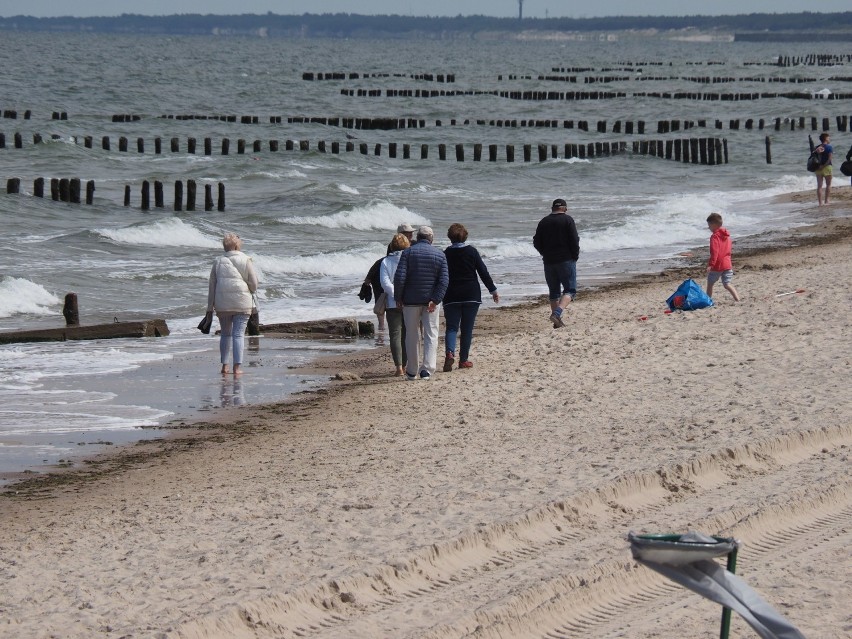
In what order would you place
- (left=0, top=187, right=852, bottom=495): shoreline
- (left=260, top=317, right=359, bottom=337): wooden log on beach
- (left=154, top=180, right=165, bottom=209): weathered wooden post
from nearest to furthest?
(left=0, top=187, right=852, bottom=495): shoreline, (left=260, top=317, right=359, bottom=337): wooden log on beach, (left=154, top=180, right=165, bottom=209): weathered wooden post

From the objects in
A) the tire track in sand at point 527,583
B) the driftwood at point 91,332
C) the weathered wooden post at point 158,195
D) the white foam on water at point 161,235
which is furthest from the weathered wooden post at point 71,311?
the weathered wooden post at point 158,195

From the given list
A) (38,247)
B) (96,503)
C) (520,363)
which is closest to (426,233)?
(520,363)

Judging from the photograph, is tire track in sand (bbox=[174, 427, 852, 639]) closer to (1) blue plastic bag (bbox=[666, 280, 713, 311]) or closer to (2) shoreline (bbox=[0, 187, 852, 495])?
(2) shoreline (bbox=[0, 187, 852, 495])

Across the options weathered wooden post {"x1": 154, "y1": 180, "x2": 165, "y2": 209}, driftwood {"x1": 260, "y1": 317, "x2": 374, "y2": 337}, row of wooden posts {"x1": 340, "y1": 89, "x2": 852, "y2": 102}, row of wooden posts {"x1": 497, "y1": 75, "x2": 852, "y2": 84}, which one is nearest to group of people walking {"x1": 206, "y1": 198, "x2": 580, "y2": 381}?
driftwood {"x1": 260, "y1": 317, "x2": 374, "y2": 337}

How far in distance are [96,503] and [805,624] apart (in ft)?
13.5

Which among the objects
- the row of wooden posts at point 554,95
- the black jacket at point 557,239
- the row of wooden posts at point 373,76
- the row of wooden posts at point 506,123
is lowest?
the black jacket at point 557,239

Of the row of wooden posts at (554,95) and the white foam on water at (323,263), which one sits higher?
the row of wooden posts at (554,95)

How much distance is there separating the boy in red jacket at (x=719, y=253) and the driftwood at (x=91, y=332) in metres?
5.75

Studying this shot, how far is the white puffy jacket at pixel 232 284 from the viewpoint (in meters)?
11.2

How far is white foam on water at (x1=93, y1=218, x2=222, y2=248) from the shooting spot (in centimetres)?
2284

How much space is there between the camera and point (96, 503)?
7582 mm

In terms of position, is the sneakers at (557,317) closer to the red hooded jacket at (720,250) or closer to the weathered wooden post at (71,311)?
the red hooded jacket at (720,250)

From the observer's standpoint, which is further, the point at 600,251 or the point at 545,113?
the point at 545,113

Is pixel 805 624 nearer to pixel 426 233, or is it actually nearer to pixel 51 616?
pixel 51 616
